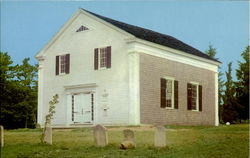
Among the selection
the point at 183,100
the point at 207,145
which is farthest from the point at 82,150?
the point at 183,100

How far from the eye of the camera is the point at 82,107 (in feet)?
83.2

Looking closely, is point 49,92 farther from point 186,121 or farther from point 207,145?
point 207,145

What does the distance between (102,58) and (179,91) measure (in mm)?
4538

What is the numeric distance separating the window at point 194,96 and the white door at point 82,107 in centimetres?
548

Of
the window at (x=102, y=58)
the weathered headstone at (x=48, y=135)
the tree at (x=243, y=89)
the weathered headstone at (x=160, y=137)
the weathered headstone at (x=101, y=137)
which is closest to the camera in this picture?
the weathered headstone at (x=160, y=137)

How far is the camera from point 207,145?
14883 millimetres

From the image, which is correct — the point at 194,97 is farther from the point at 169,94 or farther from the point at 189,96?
the point at 169,94

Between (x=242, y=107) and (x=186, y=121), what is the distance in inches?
232

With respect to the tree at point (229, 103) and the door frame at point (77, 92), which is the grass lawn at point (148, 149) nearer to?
A: the door frame at point (77, 92)

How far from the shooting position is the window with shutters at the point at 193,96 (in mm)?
26812

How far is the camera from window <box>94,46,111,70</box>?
24.6 metres

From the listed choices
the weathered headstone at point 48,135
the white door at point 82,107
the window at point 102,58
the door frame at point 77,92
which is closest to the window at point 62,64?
the door frame at point 77,92

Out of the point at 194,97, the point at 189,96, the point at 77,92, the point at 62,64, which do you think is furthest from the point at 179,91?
the point at 62,64

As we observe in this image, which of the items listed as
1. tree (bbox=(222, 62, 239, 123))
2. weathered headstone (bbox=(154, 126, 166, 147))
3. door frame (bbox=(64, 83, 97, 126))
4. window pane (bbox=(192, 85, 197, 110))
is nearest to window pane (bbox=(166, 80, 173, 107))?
window pane (bbox=(192, 85, 197, 110))
